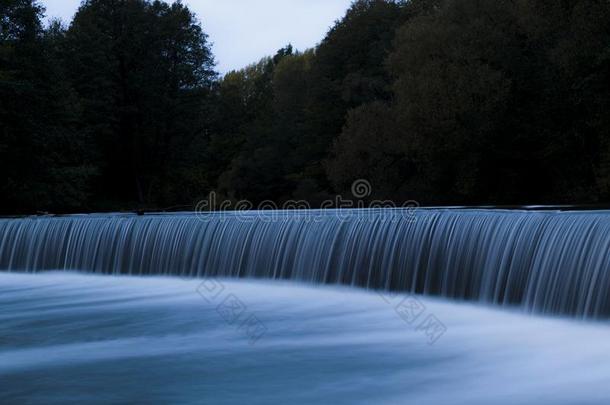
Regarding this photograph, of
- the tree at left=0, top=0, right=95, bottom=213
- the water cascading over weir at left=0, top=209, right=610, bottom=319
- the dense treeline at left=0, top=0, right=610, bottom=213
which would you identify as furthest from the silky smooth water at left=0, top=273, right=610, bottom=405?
the tree at left=0, top=0, right=95, bottom=213

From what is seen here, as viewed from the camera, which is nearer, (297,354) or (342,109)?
(297,354)

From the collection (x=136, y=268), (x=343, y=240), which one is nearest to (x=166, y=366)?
(x=343, y=240)

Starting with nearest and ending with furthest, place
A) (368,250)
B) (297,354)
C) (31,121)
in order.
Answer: (297,354)
(368,250)
(31,121)

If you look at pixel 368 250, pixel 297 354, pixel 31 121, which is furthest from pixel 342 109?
pixel 297 354

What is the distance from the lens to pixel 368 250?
A: 52.9ft

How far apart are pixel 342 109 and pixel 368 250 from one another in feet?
97.2

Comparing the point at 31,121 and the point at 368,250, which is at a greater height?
the point at 31,121

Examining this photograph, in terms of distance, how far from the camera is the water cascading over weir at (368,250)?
12.1 meters

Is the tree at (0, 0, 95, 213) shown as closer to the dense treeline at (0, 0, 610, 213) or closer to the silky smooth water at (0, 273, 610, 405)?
the dense treeline at (0, 0, 610, 213)

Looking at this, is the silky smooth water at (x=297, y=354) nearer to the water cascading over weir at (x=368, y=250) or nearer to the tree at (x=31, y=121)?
the water cascading over weir at (x=368, y=250)

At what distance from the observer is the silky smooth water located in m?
8.62

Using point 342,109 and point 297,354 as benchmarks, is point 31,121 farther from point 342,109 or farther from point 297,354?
point 297,354

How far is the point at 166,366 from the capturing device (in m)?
9.97

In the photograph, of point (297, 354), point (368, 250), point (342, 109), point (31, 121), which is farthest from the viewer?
point (342, 109)
